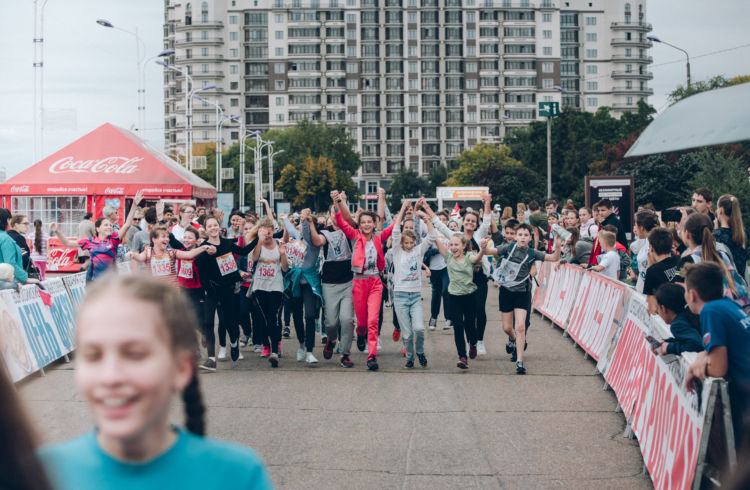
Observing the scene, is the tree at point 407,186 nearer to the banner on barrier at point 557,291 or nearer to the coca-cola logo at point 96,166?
the coca-cola logo at point 96,166

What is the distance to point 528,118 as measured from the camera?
126250mm

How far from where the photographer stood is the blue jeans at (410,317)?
421 inches

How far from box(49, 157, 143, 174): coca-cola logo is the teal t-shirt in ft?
103

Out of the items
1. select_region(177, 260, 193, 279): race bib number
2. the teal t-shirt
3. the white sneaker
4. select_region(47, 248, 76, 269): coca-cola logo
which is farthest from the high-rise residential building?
the teal t-shirt

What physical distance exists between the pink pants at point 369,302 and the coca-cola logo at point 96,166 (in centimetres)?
2277

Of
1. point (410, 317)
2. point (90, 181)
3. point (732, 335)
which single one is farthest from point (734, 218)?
point (90, 181)

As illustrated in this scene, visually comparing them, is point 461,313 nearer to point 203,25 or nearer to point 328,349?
point 328,349

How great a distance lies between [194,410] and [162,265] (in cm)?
906

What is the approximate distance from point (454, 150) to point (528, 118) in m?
12.3

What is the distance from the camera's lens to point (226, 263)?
10.7 m

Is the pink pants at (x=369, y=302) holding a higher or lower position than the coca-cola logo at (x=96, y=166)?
A: lower

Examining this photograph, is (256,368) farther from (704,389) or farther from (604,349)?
(704,389)

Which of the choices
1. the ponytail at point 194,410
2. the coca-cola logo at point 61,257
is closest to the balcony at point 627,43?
the coca-cola logo at point 61,257

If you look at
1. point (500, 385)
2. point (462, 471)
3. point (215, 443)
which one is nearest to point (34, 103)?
point (500, 385)
